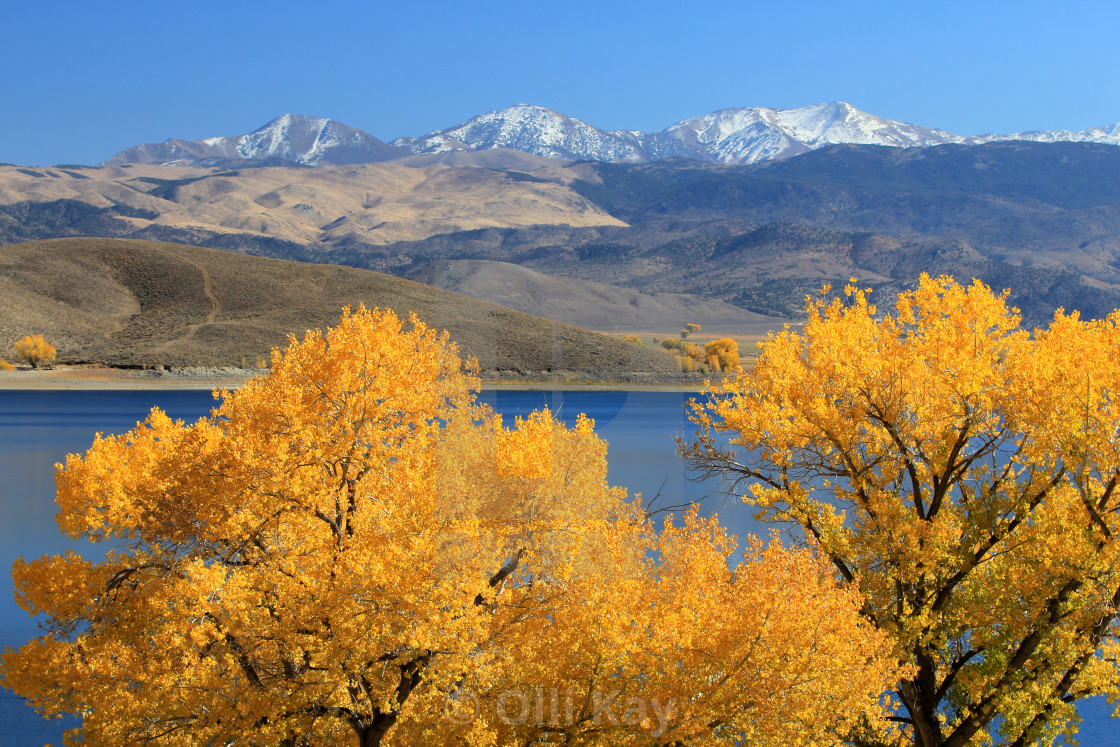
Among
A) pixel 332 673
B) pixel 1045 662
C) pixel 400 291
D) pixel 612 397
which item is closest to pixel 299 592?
pixel 332 673

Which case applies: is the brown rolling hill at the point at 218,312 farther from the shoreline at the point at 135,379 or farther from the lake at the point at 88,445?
the lake at the point at 88,445

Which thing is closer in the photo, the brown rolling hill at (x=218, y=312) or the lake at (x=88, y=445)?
the lake at (x=88, y=445)

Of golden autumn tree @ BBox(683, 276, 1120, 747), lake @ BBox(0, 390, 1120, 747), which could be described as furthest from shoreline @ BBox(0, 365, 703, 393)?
golden autumn tree @ BBox(683, 276, 1120, 747)

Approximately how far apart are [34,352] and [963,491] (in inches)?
4136

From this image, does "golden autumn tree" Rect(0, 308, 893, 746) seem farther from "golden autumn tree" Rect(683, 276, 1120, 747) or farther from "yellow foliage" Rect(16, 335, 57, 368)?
"yellow foliage" Rect(16, 335, 57, 368)

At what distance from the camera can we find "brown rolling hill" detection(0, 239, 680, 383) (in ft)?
344

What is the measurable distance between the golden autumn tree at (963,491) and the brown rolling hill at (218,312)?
8314 cm

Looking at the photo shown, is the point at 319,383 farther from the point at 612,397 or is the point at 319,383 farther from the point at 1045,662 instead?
the point at 612,397

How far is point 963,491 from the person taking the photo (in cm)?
1549

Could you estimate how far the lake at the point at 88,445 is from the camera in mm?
22453

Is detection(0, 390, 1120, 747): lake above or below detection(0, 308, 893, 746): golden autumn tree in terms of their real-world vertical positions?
below

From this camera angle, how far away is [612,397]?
332ft

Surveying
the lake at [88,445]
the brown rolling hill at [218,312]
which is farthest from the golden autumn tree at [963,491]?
the brown rolling hill at [218,312]

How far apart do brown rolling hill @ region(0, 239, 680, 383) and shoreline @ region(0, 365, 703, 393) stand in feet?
6.87
